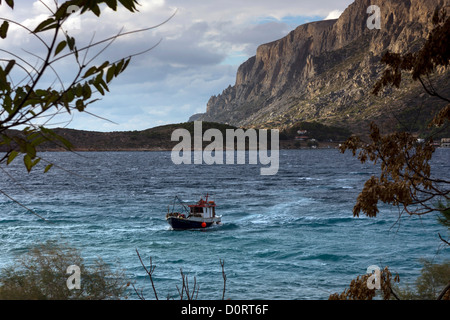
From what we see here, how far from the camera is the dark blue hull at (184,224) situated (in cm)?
4638

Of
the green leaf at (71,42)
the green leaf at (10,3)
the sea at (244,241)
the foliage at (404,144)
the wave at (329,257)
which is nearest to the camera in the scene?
the green leaf at (71,42)

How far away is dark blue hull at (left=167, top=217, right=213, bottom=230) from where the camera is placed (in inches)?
1826

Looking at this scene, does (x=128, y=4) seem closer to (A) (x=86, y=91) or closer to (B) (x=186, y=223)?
(A) (x=86, y=91)

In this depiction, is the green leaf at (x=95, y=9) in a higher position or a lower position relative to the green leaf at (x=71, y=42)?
higher

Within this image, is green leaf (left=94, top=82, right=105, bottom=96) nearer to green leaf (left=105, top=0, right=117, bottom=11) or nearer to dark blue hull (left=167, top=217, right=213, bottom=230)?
green leaf (left=105, top=0, right=117, bottom=11)

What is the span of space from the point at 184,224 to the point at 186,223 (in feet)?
0.83

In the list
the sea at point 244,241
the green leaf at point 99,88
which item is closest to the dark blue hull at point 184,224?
the sea at point 244,241

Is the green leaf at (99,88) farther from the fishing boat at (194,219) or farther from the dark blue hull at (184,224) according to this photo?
the dark blue hull at (184,224)

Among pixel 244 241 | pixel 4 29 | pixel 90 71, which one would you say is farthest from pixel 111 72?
pixel 244 241

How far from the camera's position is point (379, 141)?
26.8ft

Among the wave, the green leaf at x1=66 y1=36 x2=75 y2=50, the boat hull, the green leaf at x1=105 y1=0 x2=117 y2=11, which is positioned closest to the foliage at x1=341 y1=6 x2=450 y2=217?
the green leaf at x1=105 y1=0 x2=117 y2=11

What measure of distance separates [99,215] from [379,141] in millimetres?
53279
